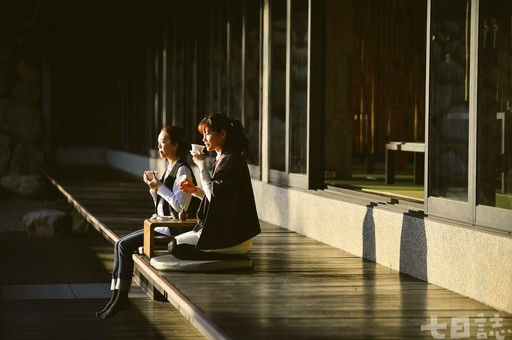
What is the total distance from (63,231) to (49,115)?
270 inches

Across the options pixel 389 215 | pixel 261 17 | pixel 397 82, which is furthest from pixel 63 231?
pixel 389 215

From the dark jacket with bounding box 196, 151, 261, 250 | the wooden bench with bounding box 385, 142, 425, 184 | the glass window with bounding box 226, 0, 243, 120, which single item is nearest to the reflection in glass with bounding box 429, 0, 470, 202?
the dark jacket with bounding box 196, 151, 261, 250

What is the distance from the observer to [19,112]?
23375 mm

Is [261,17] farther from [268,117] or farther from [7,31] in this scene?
[7,31]

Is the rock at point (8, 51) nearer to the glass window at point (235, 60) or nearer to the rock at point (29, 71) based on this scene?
the rock at point (29, 71)

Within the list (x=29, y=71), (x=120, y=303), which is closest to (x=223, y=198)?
(x=120, y=303)

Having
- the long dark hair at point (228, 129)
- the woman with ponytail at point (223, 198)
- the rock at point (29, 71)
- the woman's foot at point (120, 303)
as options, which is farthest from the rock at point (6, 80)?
the long dark hair at point (228, 129)

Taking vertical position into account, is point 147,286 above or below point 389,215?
below

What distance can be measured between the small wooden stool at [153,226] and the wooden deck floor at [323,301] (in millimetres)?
425

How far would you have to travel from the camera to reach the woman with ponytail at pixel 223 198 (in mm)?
6887

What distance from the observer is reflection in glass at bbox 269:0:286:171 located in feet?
36.1

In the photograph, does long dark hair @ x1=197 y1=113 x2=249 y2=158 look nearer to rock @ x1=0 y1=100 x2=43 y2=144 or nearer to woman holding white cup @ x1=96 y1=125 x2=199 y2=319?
woman holding white cup @ x1=96 y1=125 x2=199 y2=319

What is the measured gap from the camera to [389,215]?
7648 mm

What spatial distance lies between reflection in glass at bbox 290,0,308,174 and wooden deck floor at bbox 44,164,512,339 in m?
1.66
